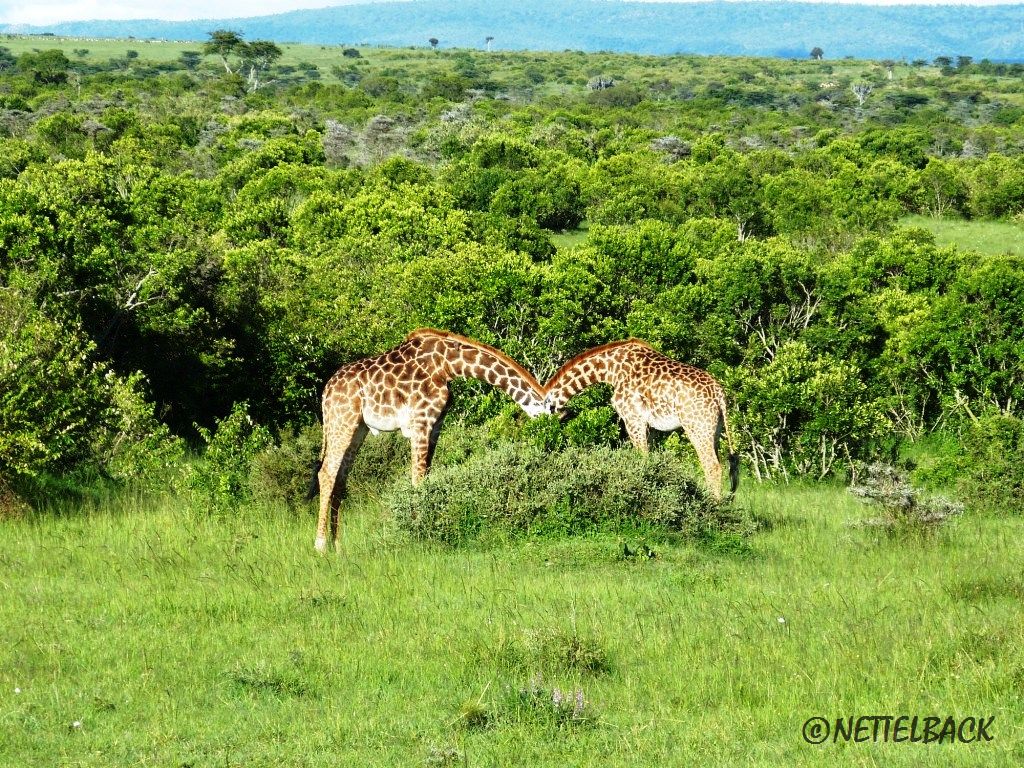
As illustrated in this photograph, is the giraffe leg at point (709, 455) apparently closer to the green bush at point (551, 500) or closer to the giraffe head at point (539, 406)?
the green bush at point (551, 500)

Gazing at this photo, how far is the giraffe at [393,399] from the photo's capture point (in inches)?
599

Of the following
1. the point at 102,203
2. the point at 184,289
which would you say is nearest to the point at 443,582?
the point at 184,289

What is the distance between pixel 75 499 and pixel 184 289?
31.8ft

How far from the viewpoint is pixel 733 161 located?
66938mm

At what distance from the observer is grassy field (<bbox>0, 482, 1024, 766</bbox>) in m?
8.51

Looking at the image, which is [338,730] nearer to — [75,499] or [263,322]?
[75,499]

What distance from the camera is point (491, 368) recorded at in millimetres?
15734

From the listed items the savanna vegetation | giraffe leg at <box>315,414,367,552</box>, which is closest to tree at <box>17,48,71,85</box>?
the savanna vegetation

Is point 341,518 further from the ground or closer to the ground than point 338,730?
closer to the ground

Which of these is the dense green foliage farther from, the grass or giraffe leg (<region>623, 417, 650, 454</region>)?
the grass

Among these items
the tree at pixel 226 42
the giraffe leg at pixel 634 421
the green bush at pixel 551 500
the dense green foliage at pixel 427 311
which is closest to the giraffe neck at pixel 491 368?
the green bush at pixel 551 500

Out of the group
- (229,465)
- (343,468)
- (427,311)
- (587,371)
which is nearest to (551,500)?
(343,468)

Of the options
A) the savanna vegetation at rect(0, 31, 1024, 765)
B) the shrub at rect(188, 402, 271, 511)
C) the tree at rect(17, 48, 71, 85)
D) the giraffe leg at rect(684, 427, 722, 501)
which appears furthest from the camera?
the tree at rect(17, 48, 71, 85)

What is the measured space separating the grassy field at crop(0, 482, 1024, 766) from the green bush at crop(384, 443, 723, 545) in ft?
1.52
